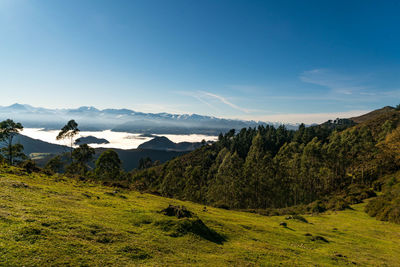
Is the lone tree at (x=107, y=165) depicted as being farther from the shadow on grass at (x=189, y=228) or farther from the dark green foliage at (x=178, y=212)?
the shadow on grass at (x=189, y=228)

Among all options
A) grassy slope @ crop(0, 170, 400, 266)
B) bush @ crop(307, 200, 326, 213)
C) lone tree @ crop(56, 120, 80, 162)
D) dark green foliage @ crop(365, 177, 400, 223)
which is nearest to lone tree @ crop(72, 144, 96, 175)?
lone tree @ crop(56, 120, 80, 162)

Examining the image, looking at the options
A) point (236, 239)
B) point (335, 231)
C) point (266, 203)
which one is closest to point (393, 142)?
point (266, 203)

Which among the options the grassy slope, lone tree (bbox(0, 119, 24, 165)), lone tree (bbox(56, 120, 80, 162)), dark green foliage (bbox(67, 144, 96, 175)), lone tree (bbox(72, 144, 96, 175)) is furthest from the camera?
lone tree (bbox(72, 144, 96, 175))

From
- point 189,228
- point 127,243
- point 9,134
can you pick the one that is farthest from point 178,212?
point 9,134

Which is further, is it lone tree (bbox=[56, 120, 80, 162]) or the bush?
lone tree (bbox=[56, 120, 80, 162])

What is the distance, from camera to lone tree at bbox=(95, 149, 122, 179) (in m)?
69.4

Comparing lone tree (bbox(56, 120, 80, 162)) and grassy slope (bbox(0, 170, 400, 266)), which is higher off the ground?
lone tree (bbox(56, 120, 80, 162))

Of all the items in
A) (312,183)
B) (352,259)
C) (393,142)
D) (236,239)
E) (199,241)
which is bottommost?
(312,183)

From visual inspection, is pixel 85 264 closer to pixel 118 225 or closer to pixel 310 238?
pixel 118 225

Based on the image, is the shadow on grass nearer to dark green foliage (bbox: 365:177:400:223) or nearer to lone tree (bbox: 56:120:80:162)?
dark green foliage (bbox: 365:177:400:223)

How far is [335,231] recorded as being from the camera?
29.7m

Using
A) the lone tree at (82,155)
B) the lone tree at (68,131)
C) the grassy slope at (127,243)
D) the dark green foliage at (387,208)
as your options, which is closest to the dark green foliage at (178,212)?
the grassy slope at (127,243)

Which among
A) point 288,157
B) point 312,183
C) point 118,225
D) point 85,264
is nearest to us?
point 85,264

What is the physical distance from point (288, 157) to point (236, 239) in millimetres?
82318
